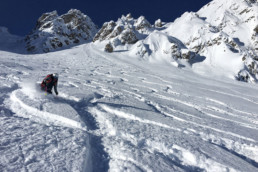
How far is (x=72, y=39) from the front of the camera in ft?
169

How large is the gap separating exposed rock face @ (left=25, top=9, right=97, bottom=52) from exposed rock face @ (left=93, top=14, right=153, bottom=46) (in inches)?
489

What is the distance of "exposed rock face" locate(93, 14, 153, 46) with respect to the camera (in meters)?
33.9

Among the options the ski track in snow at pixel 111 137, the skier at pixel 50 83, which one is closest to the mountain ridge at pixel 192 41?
the ski track in snow at pixel 111 137

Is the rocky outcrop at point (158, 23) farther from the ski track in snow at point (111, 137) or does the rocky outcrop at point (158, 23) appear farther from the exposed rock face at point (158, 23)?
the ski track in snow at point (111, 137)

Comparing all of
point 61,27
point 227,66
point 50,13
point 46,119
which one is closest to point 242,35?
point 227,66

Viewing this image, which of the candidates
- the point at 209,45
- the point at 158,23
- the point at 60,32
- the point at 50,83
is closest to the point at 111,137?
the point at 50,83

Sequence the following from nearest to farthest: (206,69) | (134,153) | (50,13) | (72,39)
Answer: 1. (134,153)
2. (206,69)
3. (72,39)
4. (50,13)

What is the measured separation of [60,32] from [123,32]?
Result: 27673 mm

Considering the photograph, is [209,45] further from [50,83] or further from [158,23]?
[158,23]

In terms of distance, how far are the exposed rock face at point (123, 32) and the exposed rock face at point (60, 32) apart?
12.4 meters

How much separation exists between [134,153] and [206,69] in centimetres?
2427

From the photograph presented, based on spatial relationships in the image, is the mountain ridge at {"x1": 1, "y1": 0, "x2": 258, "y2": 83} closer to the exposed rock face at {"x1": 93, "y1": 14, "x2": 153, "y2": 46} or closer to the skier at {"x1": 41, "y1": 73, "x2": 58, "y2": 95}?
the exposed rock face at {"x1": 93, "y1": 14, "x2": 153, "y2": 46}

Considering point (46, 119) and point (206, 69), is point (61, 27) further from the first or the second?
point (46, 119)

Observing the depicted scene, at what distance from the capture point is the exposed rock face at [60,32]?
43.8m
